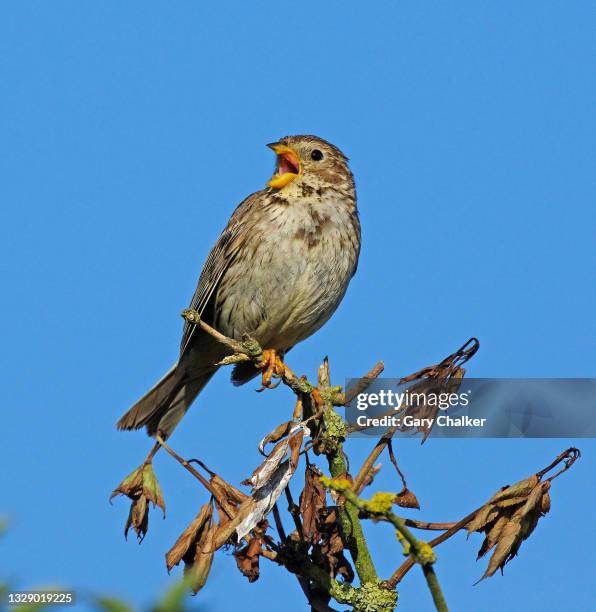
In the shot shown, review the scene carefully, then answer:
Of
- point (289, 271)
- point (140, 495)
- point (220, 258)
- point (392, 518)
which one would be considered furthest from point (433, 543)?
point (220, 258)

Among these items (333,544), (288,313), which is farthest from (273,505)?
(288,313)

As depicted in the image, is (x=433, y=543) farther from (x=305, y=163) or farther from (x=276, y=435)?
(x=305, y=163)

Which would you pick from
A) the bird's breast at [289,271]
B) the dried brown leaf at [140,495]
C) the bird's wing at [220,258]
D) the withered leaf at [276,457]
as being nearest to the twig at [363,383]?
the withered leaf at [276,457]

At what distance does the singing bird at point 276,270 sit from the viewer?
6707 mm

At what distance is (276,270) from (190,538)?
3.27m

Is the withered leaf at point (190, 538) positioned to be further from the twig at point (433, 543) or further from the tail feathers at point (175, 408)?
the tail feathers at point (175, 408)

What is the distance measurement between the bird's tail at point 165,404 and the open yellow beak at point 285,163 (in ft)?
5.91

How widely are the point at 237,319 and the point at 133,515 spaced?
121 inches

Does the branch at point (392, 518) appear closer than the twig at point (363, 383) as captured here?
Yes

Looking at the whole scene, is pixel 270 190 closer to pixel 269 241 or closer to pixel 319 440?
pixel 269 241

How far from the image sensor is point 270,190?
712cm

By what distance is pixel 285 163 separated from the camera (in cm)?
727

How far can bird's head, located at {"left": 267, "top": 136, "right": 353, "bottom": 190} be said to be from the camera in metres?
7.13

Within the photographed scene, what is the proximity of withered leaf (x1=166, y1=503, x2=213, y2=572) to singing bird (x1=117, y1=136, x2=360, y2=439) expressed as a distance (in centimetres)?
318
